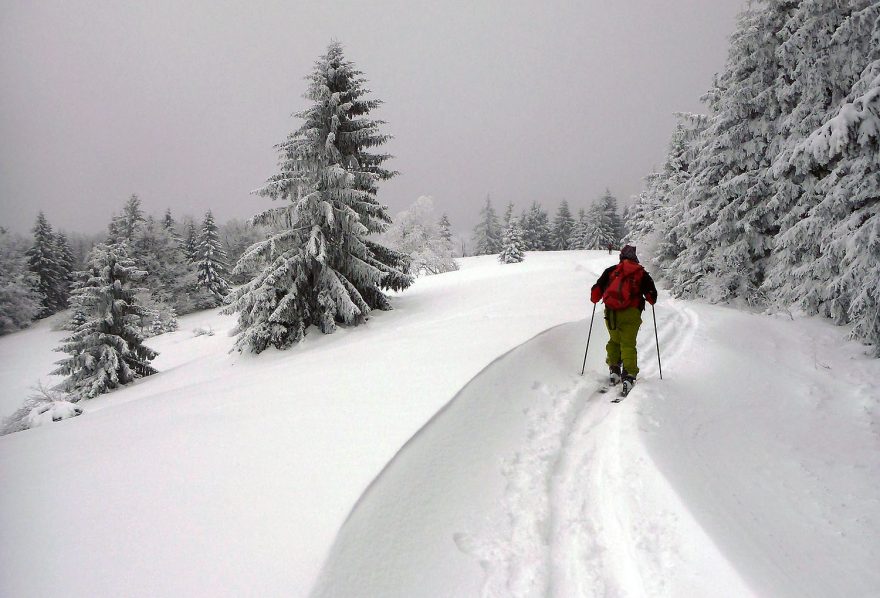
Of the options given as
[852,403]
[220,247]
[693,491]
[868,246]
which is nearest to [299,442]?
[693,491]

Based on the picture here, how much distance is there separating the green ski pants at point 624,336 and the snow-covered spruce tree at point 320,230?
7.45m

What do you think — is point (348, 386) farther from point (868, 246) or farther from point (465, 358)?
point (868, 246)

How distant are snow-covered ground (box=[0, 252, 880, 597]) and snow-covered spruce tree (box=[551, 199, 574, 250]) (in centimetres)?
6344

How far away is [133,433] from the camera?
414 centimetres

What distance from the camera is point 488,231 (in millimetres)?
69062

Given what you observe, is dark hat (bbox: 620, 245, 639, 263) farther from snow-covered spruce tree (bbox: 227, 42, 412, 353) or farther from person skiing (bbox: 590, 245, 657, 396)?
snow-covered spruce tree (bbox: 227, 42, 412, 353)

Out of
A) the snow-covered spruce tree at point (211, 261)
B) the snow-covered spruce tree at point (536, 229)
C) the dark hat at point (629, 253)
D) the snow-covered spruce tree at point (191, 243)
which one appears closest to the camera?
the dark hat at point (629, 253)

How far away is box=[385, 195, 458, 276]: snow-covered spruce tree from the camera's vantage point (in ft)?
102

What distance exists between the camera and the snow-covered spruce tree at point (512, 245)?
46125 mm

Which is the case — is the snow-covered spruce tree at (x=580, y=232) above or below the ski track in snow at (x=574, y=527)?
above

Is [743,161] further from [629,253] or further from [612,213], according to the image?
[612,213]

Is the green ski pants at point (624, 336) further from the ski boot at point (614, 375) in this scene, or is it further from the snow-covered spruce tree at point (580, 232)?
the snow-covered spruce tree at point (580, 232)

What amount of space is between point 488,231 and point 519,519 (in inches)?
2666

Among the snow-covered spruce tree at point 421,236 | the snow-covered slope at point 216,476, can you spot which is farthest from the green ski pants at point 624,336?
the snow-covered spruce tree at point 421,236
